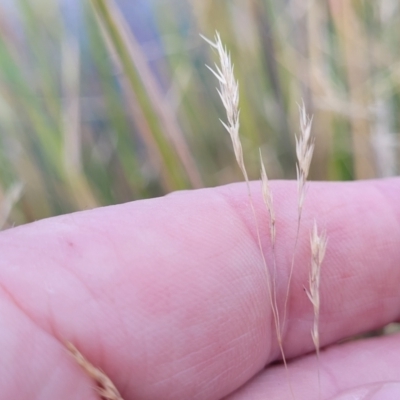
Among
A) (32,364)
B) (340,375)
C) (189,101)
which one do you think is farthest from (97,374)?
(189,101)

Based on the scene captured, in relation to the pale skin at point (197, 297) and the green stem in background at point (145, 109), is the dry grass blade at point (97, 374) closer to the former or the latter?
the pale skin at point (197, 297)

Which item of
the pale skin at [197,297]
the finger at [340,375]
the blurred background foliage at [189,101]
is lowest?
the finger at [340,375]

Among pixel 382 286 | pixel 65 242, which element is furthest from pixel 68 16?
pixel 382 286

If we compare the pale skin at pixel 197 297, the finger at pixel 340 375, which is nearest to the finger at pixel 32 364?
the pale skin at pixel 197 297

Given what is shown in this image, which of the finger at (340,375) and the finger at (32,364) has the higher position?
the finger at (32,364)

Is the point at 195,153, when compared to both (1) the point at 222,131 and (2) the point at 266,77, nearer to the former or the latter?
(1) the point at 222,131

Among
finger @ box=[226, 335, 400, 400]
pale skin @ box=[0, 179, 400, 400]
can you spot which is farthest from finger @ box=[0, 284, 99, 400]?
finger @ box=[226, 335, 400, 400]
